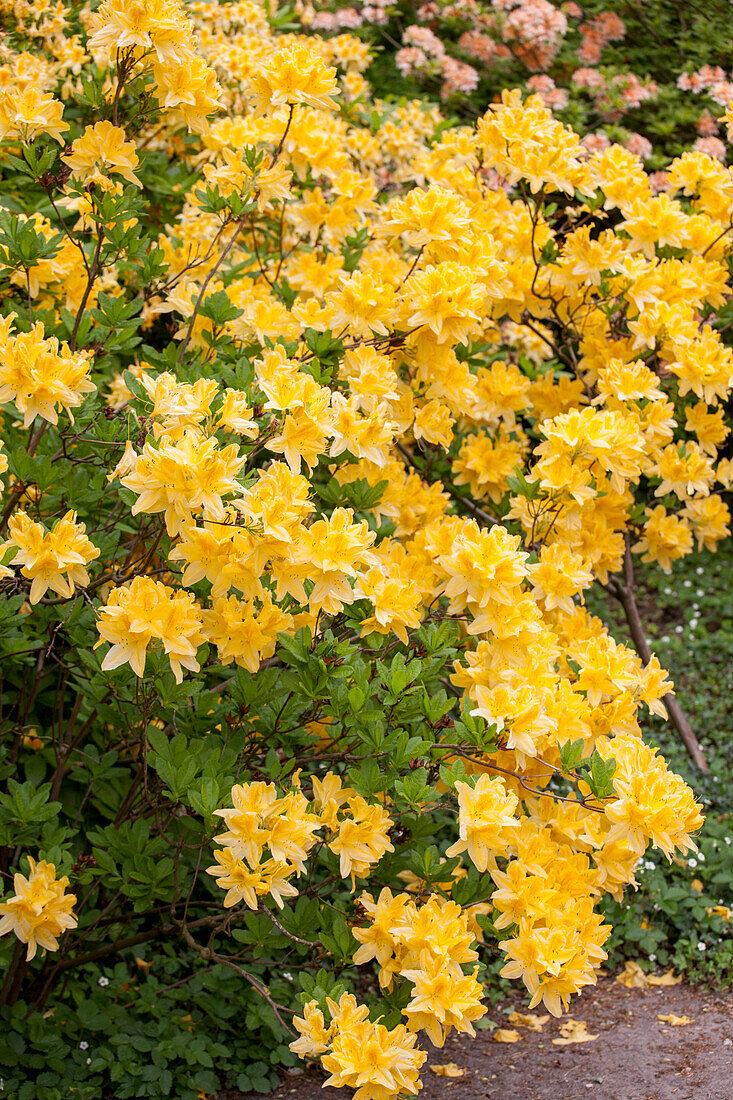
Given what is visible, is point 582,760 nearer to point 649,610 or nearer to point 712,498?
point 712,498

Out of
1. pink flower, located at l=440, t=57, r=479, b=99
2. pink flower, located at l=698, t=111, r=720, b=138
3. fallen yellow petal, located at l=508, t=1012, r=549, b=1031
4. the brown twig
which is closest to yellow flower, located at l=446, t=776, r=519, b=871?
fallen yellow petal, located at l=508, t=1012, r=549, b=1031

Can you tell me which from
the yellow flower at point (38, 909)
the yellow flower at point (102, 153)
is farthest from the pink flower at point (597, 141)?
the yellow flower at point (38, 909)

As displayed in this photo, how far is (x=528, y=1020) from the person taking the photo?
122 inches

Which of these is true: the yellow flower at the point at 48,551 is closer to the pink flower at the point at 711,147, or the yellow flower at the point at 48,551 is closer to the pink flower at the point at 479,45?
the pink flower at the point at 711,147

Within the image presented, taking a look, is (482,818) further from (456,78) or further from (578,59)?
(578,59)

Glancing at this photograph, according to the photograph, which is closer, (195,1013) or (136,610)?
(136,610)

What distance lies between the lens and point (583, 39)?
22.9ft

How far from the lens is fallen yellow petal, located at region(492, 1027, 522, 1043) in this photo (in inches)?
117

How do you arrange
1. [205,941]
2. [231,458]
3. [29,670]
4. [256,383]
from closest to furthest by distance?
[231,458] → [256,383] → [29,670] → [205,941]

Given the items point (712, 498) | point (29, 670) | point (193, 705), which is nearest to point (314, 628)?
point (193, 705)

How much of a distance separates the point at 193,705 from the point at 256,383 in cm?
75

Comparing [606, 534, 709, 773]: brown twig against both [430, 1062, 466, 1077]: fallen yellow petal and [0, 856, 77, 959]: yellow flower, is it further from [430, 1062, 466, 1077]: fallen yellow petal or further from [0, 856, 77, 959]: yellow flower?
[0, 856, 77, 959]: yellow flower

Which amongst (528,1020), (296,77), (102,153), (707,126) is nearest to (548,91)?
(707,126)

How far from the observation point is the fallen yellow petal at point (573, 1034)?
292cm
